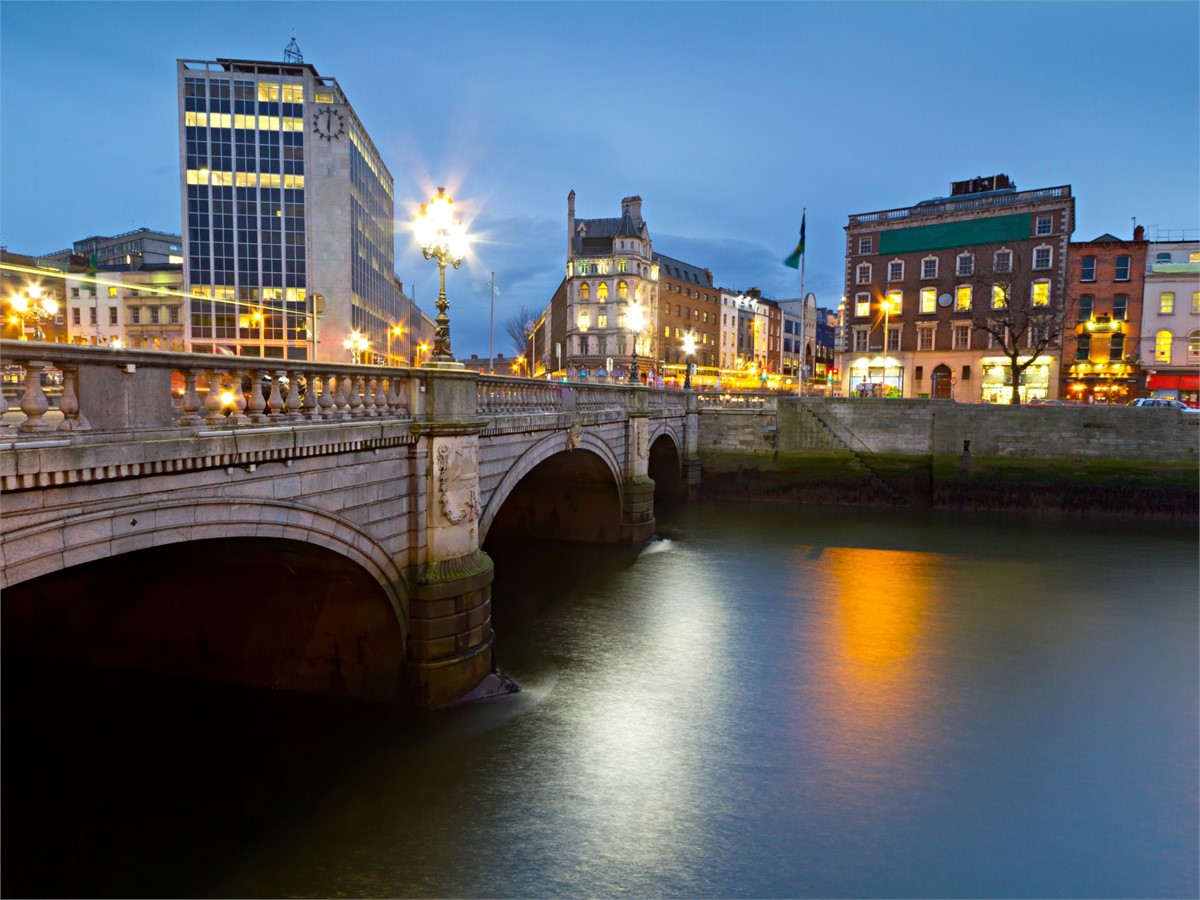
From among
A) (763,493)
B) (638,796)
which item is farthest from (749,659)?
(763,493)

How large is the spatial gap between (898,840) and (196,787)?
34.1 feet

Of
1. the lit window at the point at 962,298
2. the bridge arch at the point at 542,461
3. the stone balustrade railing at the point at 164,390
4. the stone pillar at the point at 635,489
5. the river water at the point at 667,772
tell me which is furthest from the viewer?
the lit window at the point at 962,298

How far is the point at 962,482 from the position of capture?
37.9 metres

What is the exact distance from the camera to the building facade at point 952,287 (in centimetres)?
5303

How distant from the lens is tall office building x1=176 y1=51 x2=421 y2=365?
66.0 m

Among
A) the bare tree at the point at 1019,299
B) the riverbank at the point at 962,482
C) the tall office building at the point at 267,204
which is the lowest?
the riverbank at the point at 962,482

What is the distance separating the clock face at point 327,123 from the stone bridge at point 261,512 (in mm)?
60213

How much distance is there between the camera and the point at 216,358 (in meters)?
7.86

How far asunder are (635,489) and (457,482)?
1575 centimetres

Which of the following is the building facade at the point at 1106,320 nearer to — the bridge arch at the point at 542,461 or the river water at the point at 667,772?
the river water at the point at 667,772

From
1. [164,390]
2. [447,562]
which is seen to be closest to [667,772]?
[447,562]

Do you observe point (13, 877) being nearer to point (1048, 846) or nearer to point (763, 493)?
point (1048, 846)

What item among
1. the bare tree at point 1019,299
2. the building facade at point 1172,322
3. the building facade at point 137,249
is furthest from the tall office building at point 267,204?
the building facade at point 1172,322

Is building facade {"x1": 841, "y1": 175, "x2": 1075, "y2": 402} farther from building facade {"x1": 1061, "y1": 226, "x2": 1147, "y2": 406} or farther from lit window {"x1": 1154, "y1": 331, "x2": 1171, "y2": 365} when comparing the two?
lit window {"x1": 1154, "y1": 331, "x2": 1171, "y2": 365}
